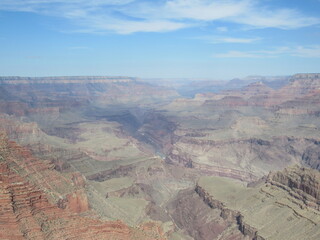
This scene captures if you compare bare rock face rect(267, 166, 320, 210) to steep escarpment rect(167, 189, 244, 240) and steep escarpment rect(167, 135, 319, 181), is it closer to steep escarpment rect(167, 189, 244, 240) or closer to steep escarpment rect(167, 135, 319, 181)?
steep escarpment rect(167, 189, 244, 240)

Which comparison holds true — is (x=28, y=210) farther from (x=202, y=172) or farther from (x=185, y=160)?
(x=185, y=160)

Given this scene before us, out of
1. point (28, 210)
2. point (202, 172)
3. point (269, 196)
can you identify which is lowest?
point (202, 172)

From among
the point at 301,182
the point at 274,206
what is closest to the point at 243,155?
the point at 301,182

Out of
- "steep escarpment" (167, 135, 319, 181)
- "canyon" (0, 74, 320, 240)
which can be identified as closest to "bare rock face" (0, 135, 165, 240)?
"canyon" (0, 74, 320, 240)

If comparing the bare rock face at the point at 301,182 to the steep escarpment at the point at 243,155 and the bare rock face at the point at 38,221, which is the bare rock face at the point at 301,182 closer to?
the bare rock face at the point at 38,221

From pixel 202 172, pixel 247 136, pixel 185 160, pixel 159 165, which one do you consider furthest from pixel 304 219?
pixel 247 136

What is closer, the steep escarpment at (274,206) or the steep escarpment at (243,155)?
the steep escarpment at (274,206)

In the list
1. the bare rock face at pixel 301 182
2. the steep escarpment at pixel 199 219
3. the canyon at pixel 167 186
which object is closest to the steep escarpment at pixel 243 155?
the canyon at pixel 167 186

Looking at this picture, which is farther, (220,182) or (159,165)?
(159,165)
